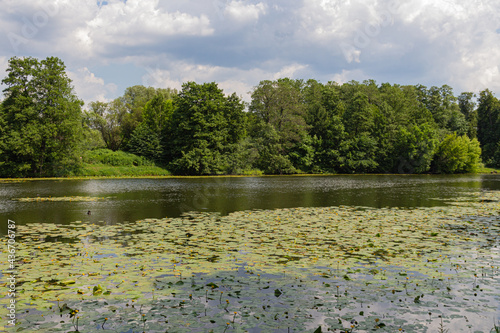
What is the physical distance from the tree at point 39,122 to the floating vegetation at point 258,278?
42.4 meters

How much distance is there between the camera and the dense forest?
174 feet

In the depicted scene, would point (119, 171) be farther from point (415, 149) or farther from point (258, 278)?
point (415, 149)

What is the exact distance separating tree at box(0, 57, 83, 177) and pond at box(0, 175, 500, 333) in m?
40.3

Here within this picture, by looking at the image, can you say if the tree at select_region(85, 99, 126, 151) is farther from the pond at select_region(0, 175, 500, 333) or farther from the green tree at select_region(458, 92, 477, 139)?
the green tree at select_region(458, 92, 477, 139)

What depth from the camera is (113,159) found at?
201 feet

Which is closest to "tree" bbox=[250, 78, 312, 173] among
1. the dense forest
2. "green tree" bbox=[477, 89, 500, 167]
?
the dense forest

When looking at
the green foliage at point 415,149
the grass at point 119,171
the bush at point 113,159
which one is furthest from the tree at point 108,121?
the green foliage at point 415,149

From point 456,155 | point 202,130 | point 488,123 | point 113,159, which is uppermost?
point 488,123

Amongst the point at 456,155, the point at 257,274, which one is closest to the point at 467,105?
the point at 456,155

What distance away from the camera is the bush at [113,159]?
195 ft

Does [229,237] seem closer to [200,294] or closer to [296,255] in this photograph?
[296,255]

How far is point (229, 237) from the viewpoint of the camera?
1297cm

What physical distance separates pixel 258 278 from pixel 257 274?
28cm

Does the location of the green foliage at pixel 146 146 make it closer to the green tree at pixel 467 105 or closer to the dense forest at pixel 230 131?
the dense forest at pixel 230 131
